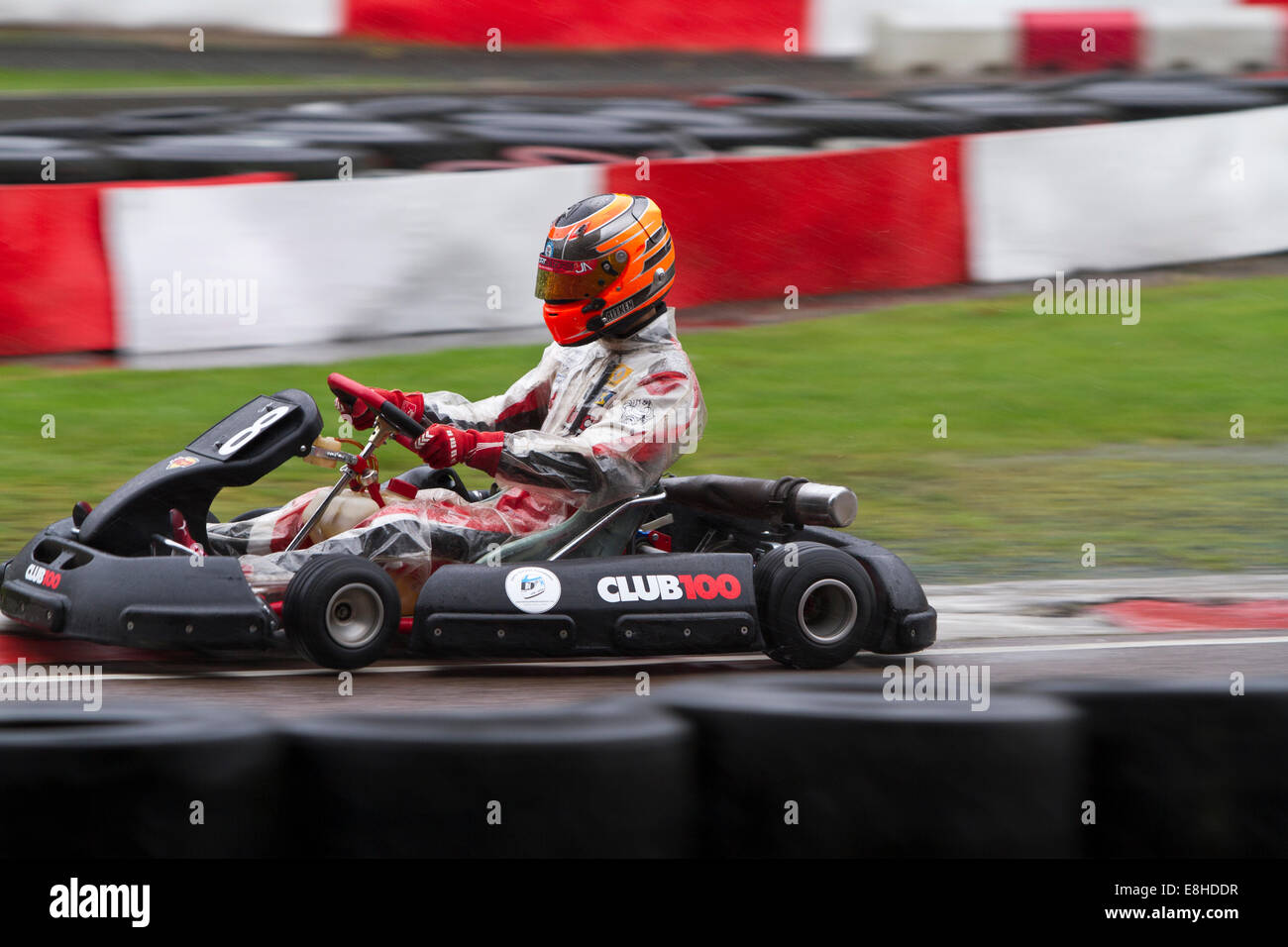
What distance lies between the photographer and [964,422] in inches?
435

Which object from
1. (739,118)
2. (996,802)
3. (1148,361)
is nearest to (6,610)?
(996,802)

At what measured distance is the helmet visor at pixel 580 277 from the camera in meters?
6.36

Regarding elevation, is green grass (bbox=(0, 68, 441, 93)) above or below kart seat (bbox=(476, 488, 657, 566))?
above

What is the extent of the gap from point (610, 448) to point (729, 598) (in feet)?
2.09

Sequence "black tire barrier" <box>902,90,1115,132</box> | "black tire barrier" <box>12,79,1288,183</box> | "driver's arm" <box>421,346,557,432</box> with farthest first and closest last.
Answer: "black tire barrier" <box>902,90,1115,132</box>
"black tire barrier" <box>12,79,1288,183</box>
"driver's arm" <box>421,346,557,432</box>

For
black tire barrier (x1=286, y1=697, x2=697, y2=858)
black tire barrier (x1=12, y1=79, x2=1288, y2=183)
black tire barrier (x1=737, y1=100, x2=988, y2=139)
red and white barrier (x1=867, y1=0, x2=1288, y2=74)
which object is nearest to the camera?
black tire barrier (x1=286, y1=697, x2=697, y2=858)

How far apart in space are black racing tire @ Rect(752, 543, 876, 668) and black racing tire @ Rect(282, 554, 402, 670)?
1243 mm

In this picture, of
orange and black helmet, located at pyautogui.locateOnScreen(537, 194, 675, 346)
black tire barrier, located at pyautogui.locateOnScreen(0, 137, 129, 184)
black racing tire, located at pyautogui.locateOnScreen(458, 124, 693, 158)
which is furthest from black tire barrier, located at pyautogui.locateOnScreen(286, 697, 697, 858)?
black racing tire, located at pyautogui.locateOnScreen(458, 124, 693, 158)

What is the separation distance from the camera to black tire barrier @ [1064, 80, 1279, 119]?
14.6 meters

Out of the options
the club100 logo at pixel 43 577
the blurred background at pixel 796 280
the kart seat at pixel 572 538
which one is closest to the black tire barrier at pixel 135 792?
the club100 logo at pixel 43 577

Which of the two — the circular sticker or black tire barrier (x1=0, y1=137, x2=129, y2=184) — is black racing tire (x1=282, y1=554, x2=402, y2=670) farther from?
black tire barrier (x1=0, y1=137, x2=129, y2=184)

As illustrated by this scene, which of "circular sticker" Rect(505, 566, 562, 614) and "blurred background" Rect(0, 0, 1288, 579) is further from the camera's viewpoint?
"blurred background" Rect(0, 0, 1288, 579)

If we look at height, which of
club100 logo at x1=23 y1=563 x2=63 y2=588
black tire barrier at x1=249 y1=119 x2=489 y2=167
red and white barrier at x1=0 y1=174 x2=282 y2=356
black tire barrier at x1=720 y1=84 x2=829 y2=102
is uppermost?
black tire barrier at x1=720 y1=84 x2=829 y2=102

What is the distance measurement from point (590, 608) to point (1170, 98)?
1033 cm
